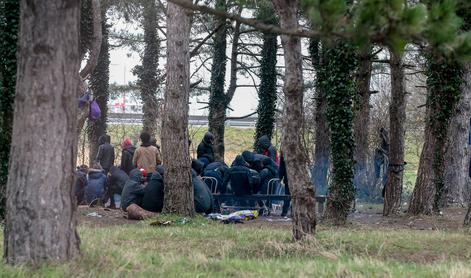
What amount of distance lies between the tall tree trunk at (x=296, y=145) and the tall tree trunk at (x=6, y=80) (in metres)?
5.24

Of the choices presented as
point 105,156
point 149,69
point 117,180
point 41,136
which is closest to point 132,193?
point 117,180

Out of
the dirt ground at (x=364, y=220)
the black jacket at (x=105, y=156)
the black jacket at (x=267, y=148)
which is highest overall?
the black jacket at (x=267, y=148)

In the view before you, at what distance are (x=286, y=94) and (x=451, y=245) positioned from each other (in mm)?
2990

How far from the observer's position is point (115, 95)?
32.4 m

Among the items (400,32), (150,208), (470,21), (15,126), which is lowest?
(150,208)

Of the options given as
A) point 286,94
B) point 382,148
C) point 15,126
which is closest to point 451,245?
point 286,94

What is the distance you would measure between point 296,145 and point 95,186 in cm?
1028

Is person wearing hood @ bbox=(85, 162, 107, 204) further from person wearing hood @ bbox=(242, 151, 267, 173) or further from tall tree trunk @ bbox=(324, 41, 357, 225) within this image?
tall tree trunk @ bbox=(324, 41, 357, 225)

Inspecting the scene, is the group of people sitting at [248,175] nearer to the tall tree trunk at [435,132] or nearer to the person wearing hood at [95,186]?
the person wearing hood at [95,186]

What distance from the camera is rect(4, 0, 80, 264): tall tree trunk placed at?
22.5 feet

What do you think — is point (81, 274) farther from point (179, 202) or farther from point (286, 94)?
point (179, 202)

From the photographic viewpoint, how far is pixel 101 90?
29.0 metres

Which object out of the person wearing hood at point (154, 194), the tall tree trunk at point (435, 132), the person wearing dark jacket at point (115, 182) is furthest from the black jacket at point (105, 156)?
the tall tree trunk at point (435, 132)

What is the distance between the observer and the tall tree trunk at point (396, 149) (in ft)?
58.6
